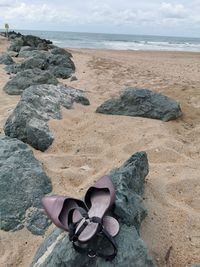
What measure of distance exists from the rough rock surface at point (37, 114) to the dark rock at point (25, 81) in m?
1.41

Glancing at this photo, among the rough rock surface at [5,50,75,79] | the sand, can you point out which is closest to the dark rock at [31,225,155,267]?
the sand

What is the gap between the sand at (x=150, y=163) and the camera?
2854mm

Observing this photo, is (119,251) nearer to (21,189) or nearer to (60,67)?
(21,189)

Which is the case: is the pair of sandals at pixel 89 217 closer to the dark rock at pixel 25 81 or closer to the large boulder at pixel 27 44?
the dark rock at pixel 25 81

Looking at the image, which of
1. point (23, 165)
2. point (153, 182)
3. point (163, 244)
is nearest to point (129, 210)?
point (163, 244)

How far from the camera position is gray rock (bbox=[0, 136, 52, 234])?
3.06 metres

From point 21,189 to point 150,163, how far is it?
1.51m

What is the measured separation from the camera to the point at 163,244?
283 centimetres

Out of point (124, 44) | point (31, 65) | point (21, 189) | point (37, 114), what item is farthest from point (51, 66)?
point (124, 44)

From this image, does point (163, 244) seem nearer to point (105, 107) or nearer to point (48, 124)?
point (48, 124)

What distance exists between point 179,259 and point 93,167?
1539mm

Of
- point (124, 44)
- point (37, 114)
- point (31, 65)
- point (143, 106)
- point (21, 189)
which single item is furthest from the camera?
point (124, 44)

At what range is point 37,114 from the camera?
4.96 m

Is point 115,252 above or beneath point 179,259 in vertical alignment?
above
